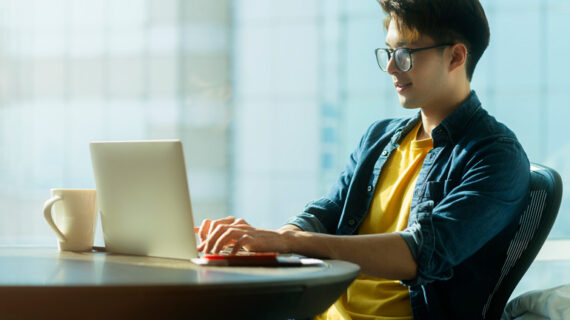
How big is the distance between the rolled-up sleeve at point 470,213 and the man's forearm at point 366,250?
2 cm

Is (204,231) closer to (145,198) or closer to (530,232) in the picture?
(145,198)

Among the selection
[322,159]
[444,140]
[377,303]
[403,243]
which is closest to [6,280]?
[403,243]

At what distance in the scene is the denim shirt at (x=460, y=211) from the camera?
119 cm

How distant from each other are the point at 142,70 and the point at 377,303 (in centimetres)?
347

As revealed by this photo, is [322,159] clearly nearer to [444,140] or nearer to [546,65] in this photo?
[546,65]

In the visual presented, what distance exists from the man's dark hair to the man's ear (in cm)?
1

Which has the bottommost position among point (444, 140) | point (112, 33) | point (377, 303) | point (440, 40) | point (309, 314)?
point (377, 303)

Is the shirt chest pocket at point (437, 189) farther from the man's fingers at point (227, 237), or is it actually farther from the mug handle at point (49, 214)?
the mug handle at point (49, 214)

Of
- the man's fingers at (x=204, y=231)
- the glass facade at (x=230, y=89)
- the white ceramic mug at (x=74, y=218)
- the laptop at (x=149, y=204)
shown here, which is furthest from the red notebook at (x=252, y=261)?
the glass facade at (x=230, y=89)

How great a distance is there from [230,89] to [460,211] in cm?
328

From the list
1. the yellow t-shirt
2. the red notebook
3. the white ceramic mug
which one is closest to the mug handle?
the white ceramic mug

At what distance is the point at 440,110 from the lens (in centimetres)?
146

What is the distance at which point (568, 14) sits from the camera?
427 centimetres

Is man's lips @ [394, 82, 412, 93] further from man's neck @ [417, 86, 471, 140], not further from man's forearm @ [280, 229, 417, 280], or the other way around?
man's forearm @ [280, 229, 417, 280]
